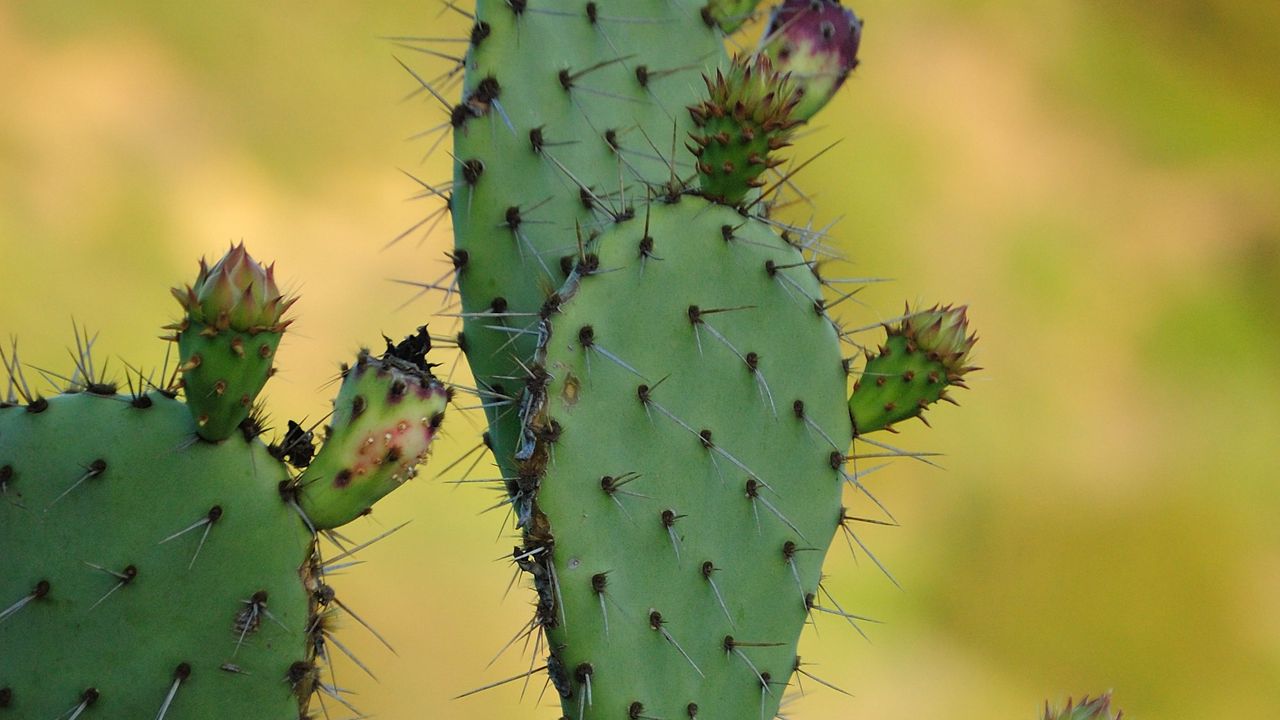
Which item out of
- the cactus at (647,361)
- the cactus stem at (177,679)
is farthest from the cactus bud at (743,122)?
the cactus stem at (177,679)

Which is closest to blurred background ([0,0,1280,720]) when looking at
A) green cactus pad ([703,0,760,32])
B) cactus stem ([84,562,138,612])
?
green cactus pad ([703,0,760,32])

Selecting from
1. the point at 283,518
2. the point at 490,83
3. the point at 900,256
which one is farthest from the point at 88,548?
the point at 900,256

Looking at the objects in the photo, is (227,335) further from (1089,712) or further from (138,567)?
(1089,712)

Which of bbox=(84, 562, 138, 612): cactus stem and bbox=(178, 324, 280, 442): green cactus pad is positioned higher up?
bbox=(178, 324, 280, 442): green cactus pad

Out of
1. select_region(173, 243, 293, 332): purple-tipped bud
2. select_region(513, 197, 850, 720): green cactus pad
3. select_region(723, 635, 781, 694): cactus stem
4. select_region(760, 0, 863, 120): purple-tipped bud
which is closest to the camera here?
select_region(173, 243, 293, 332): purple-tipped bud

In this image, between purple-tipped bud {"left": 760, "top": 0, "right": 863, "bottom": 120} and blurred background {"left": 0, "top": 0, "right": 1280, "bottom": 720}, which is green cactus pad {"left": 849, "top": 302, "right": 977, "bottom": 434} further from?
blurred background {"left": 0, "top": 0, "right": 1280, "bottom": 720}

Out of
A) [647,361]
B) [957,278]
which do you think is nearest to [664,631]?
[647,361]

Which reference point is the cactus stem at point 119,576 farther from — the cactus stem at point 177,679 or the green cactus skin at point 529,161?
the green cactus skin at point 529,161
